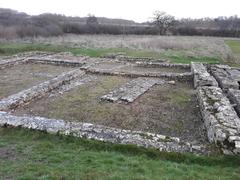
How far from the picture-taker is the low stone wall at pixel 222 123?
6.46 metres

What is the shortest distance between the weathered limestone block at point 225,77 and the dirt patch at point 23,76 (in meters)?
9.46

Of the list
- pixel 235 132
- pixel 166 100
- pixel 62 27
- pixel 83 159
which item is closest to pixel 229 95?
pixel 166 100

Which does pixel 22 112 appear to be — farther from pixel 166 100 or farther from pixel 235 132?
pixel 235 132

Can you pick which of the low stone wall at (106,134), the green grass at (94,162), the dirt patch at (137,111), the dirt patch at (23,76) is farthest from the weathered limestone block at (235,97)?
the dirt patch at (23,76)

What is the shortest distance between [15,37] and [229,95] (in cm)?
2801

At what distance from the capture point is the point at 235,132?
6785 millimetres

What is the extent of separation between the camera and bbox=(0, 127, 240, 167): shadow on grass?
626cm

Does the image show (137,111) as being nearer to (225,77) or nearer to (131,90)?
(131,90)

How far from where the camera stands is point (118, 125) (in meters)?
8.72

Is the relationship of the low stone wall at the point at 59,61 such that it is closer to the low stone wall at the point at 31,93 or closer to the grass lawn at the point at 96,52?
the low stone wall at the point at 31,93

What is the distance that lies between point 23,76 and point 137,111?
8.33 meters

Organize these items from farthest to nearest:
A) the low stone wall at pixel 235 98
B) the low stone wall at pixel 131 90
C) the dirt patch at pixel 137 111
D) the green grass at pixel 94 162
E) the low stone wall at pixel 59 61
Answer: the low stone wall at pixel 59 61 < the low stone wall at pixel 131 90 < the low stone wall at pixel 235 98 < the dirt patch at pixel 137 111 < the green grass at pixel 94 162

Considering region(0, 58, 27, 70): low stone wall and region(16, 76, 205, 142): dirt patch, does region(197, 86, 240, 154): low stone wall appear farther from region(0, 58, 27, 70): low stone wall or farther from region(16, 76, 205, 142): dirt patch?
region(0, 58, 27, 70): low stone wall

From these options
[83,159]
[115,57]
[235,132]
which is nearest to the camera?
[83,159]
